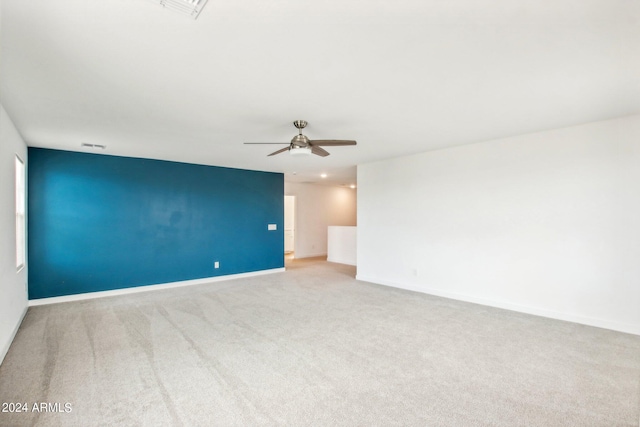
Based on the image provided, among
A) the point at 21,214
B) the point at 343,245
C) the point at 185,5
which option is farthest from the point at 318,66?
the point at 343,245

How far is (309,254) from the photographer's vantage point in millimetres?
10086

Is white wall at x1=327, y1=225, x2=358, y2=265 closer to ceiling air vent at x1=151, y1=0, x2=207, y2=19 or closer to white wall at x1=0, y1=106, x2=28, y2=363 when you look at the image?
white wall at x1=0, y1=106, x2=28, y2=363

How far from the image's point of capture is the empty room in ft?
6.50

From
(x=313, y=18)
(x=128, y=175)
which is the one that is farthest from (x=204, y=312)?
(x=313, y=18)

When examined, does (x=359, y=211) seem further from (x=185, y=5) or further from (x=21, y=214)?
(x=21, y=214)

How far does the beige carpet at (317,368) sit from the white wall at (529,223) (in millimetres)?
381

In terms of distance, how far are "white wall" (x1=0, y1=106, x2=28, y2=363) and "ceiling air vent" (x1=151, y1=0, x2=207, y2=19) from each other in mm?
2746

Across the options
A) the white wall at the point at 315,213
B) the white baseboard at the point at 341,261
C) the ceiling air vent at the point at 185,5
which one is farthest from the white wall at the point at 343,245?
the ceiling air vent at the point at 185,5

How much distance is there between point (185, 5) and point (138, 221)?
4996 mm

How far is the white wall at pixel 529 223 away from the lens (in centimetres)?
354

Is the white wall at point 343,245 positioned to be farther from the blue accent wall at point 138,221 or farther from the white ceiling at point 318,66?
the white ceiling at point 318,66

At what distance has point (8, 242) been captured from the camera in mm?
3322

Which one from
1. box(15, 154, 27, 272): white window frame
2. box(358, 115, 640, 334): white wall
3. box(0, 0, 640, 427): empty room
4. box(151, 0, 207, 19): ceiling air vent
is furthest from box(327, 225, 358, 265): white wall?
box(151, 0, 207, 19): ceiling air vent

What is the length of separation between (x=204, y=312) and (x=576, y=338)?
4.63 metres
